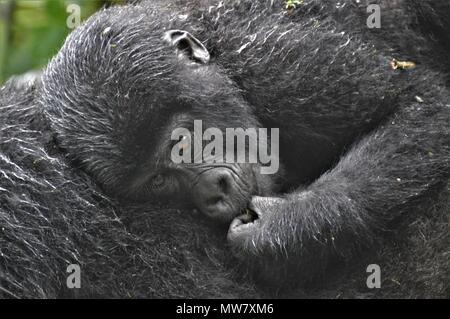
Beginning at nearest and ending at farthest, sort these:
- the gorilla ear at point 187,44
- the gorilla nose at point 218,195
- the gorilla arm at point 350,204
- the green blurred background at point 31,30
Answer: the gorilla arm at point 350,204 < the gorilla nose at point 218,195 < the gorilla ear at point 187,44 < the green blurred background at point 31,30

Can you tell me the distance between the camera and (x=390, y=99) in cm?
433

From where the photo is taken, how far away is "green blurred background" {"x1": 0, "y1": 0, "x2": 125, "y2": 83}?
6992 mm

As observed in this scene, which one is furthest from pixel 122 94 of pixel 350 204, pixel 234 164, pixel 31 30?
pixel 31 30

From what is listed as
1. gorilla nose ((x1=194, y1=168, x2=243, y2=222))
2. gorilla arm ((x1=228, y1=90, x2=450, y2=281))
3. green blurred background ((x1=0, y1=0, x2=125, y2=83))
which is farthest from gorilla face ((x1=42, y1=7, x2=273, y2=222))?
green blurred background ((x1=0, y1=0, x2=125, y2=83))

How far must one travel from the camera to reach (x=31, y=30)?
757cm

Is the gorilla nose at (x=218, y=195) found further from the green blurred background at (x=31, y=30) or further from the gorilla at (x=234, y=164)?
the green blurred background at (x=31, y=30)

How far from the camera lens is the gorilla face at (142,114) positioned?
4.16 meters

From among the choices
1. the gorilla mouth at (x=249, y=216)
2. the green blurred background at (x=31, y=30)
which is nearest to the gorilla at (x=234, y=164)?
the gorilla mouth at (x=249, y=216)

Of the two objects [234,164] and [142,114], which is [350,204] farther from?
[142,114]

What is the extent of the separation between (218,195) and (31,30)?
4.11m

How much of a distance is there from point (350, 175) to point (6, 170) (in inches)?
68.5

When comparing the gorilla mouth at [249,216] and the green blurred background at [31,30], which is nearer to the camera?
the gorilla mouth at [249,216]

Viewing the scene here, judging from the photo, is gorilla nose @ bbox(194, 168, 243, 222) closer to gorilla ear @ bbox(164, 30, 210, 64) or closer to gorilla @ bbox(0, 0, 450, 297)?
gorilla @ bbox(0, 0, 450, 297)
